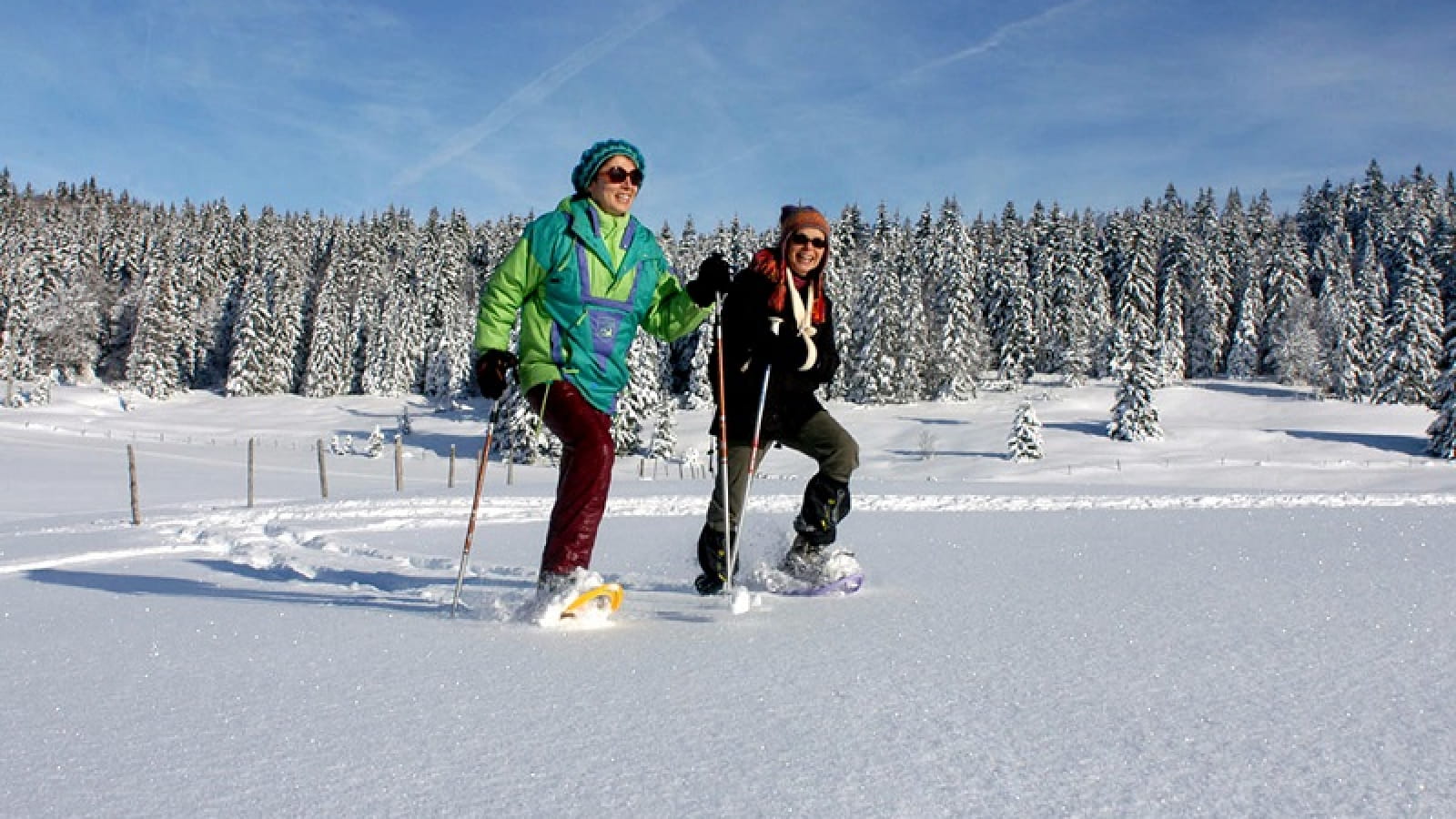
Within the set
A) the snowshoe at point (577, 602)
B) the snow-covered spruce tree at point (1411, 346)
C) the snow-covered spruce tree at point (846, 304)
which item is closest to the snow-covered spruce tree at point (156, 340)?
the snow-covered spruce tree at point (846, 304)

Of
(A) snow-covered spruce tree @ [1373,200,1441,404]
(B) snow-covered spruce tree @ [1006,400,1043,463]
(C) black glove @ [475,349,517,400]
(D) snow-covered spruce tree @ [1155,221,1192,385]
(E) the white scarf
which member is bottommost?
(B) snow-covered spruce tree @ [1006,400,1043,463]

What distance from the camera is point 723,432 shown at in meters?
4.29

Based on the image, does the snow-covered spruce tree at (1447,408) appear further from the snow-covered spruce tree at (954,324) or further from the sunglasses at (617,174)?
the sunglasses at (617,174)

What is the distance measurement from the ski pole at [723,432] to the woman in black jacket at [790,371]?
19 millimetres

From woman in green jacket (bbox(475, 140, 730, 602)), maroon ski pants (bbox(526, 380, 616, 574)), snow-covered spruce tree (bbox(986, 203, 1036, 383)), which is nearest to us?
maroon ski pants (bbox(526, 380, 616, 574))

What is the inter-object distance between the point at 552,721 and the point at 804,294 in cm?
278

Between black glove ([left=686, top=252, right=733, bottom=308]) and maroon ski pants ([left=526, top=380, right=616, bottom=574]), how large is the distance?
693 mm

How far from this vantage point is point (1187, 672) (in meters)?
2.28

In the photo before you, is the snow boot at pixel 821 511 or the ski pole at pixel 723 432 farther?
the snow boot at pixel 821 511

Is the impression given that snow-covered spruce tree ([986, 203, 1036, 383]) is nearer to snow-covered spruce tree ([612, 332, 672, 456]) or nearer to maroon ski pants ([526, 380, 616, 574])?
snow-covered spruce tree ([612, 332, 672, 456])

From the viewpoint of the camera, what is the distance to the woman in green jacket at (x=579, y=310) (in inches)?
146

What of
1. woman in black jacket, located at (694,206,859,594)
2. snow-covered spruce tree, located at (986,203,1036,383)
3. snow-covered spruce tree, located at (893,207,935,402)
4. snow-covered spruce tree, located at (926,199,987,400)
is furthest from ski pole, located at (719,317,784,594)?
snow-covered spruce tree, located at (986,203,1036,383)

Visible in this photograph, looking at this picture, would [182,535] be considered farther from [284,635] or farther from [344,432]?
[344,432]

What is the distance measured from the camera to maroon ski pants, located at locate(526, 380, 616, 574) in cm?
358
